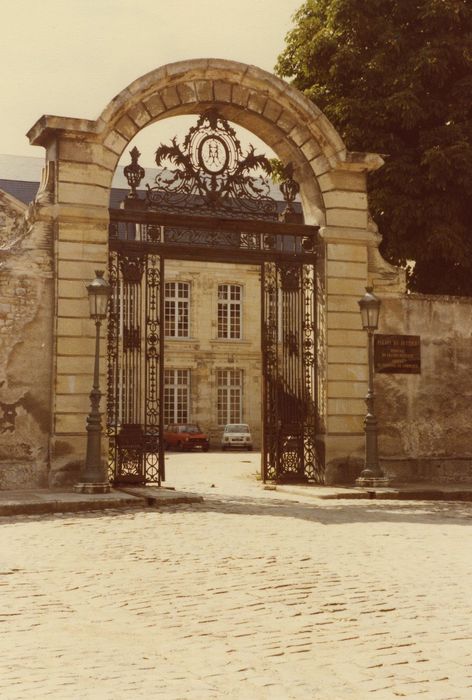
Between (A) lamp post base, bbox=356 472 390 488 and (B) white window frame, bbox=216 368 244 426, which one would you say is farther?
(B) white window frame, bbox=216 368 244 426

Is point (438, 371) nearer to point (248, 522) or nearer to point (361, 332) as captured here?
point (361, 332)

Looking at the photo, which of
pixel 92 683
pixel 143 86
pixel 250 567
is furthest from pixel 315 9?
pixel 92 683

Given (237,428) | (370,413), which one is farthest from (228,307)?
(370,413)

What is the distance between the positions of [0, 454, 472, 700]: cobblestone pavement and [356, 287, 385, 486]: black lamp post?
3766mm

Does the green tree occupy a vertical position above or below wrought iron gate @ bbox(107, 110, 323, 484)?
above

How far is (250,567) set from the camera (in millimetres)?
7375

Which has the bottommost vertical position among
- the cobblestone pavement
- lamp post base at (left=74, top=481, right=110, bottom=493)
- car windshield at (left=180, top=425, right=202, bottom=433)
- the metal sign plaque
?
the cobblestone pavement

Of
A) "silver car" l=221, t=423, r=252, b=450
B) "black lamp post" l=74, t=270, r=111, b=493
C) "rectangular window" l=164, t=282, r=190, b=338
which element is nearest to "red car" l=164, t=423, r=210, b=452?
"silver car" l=221, t=423, r=252, b=450

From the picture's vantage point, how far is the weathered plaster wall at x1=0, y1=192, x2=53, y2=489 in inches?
529

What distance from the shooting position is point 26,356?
44.8 ft

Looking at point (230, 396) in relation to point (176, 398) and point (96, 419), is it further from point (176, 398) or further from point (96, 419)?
point (96, 419)

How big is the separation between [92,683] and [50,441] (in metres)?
9.48

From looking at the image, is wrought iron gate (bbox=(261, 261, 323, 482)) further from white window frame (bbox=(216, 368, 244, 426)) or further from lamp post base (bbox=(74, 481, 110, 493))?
white window frame (bbox=(216, 368, 244, 426))

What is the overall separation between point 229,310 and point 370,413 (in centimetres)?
2601
